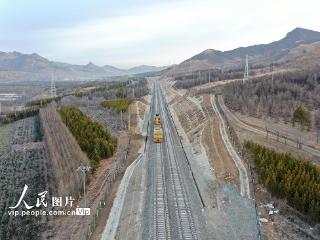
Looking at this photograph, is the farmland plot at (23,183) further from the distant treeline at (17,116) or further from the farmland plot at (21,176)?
the distant treeline at (17,116)

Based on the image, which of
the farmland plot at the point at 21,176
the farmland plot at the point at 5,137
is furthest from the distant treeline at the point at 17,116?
the farmland plot at the point at 21,176

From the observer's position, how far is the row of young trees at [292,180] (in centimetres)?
3087

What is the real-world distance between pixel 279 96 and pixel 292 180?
45808mm

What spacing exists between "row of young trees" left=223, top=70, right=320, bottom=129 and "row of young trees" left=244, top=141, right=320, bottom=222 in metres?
23.1

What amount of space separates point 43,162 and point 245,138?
86.4ft

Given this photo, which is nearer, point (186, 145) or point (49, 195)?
point (49, 195)

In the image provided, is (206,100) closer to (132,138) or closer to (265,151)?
(132,138)

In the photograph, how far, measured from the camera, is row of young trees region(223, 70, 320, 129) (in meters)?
69.0

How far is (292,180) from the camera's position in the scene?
34125mm

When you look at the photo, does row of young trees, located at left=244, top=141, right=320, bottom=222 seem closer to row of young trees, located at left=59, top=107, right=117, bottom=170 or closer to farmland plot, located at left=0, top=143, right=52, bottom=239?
row of young trees, located at left=59, top=107, right=117, bottom=170

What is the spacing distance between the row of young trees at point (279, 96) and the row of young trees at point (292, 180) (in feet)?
75.7

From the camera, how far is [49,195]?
130 ft

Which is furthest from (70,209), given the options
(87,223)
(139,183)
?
(139,183)

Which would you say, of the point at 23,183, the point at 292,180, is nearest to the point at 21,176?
the point at 23,183
